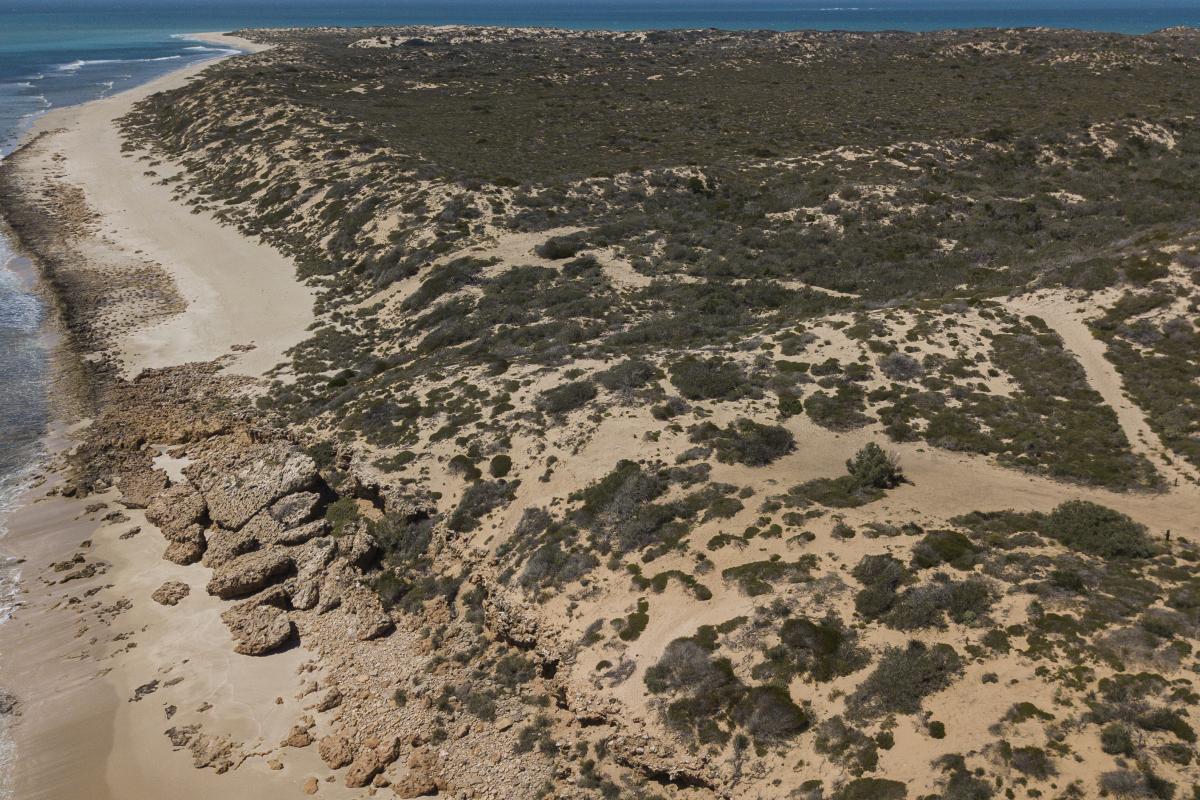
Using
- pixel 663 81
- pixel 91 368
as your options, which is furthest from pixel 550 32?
pixel 91 368

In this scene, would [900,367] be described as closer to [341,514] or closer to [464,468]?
[464,468]

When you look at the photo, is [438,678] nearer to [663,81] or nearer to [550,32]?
[663,81]

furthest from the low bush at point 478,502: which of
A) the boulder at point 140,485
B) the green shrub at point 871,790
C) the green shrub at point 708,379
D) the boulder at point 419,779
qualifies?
the green shrub at point 871,790

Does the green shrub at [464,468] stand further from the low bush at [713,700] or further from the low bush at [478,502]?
the low bush at [713,700]

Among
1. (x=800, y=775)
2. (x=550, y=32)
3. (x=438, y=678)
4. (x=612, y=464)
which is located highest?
(x=550, y=32)

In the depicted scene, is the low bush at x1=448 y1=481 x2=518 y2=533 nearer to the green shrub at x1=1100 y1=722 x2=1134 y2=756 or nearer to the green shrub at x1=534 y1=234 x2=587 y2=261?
the green shrub at x1=1100 y1=722 x2=1134 y2=756

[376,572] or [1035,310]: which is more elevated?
[1035,310]

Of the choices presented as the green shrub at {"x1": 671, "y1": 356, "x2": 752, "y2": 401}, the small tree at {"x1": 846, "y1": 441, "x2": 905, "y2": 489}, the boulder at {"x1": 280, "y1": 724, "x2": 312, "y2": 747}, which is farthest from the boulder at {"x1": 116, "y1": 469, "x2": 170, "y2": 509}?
the small tree at {"x1": 846, "y1": 441, "x2": 905, "y2": 489}
